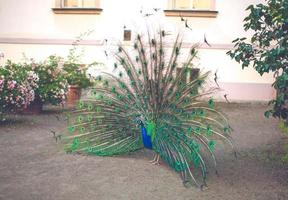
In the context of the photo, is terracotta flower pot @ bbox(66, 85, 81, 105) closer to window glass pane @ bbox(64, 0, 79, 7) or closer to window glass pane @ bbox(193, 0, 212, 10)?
window glass pane @ bbox(64, 0, 79, 7)

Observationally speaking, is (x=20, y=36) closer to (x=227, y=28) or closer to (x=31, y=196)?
(x=227, y=28)

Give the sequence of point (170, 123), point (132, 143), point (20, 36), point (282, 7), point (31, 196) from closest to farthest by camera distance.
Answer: point (31, 196) → point (282, 7) → point (170, 123) → point (132, 143) → point (20, 36)

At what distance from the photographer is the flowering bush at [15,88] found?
27.2 ft

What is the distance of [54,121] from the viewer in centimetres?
912

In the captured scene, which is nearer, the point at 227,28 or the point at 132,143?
the point at 132,143

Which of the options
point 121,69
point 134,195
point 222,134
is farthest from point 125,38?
point 134,195

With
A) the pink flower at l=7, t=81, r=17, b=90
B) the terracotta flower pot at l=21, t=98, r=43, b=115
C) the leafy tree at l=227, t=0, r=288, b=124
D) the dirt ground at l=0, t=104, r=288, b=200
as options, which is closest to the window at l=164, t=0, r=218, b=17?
the terracotta flower pot at l=21, t=98, r=43, b=115

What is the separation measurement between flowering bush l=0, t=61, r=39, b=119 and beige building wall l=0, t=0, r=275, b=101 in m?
3.56

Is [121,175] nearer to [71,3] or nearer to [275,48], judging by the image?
[275,48]

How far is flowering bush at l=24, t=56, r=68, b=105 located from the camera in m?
9.58

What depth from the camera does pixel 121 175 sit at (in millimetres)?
5461

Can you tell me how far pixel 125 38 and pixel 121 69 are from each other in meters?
6.07

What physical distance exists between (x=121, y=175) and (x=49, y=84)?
483cm

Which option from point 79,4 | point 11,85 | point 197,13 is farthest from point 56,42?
point 11,85
